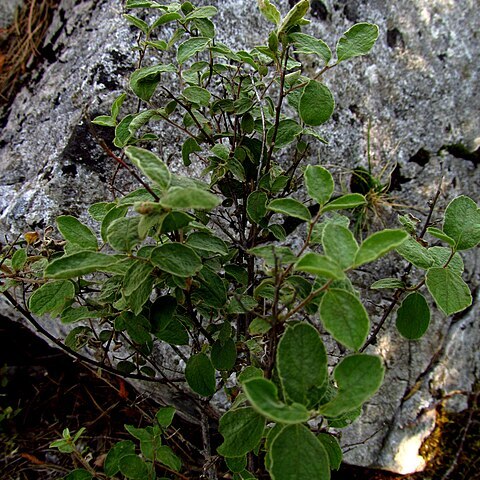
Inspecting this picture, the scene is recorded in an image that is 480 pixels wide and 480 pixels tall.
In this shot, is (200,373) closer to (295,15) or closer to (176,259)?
(176,259)

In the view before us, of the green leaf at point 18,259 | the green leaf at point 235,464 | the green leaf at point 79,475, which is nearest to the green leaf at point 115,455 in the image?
the green leaf at point 79,475

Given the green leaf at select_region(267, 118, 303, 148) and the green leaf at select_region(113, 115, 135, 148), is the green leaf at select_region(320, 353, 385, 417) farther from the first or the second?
the green leaf at select_region(113, 115, 135, 148)

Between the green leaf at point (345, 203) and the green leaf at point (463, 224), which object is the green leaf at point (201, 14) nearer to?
the green leaf at point (345, 203)

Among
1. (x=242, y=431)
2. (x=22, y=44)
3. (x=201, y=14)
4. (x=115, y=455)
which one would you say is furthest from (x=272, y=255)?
(x=22, y=44)

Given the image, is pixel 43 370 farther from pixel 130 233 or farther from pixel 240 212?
pixel 130 233

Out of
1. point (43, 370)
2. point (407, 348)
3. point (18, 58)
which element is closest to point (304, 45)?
point (407, 348)

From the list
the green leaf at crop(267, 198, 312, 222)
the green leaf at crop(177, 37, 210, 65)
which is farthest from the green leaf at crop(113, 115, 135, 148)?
the green leaf at crop(267, 198, 312, 222)
